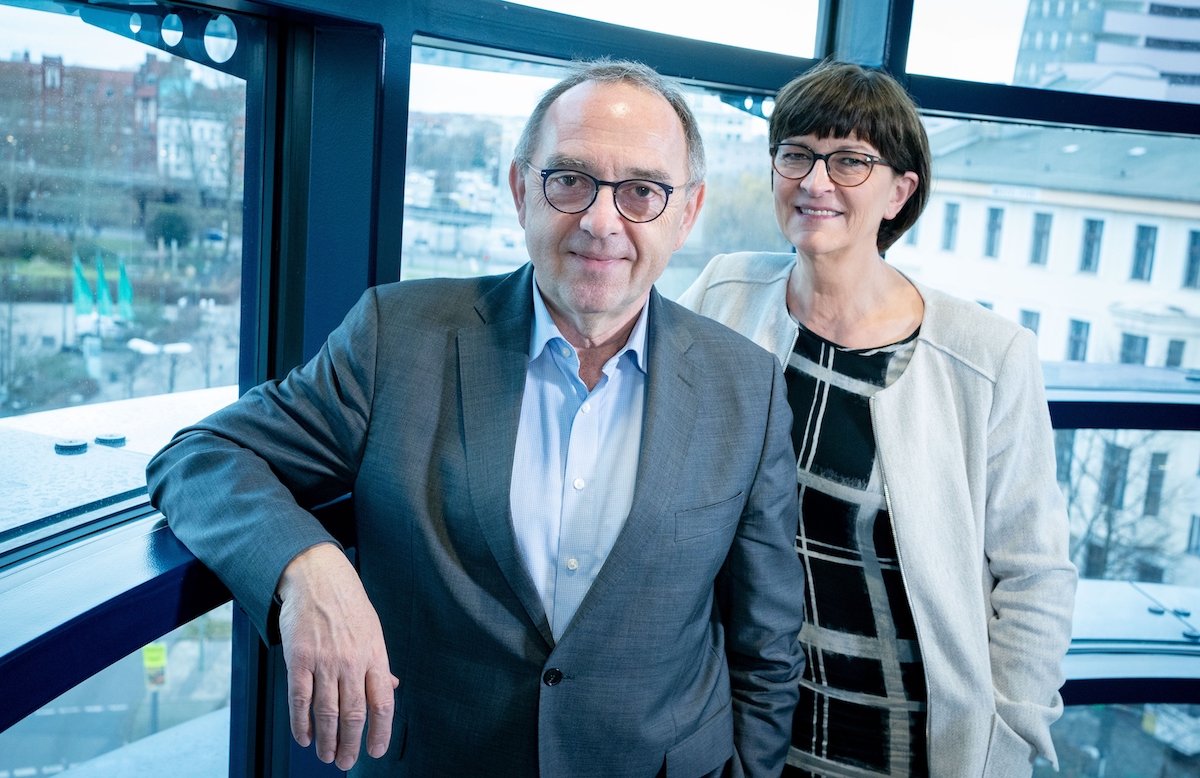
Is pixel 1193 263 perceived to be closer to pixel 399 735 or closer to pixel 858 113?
pixel 858 113

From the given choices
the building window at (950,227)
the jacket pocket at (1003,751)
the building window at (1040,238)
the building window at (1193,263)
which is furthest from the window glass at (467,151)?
the building window at (1193,263)

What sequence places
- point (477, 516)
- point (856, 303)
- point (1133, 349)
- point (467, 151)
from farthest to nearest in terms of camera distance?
point (1133, 349) < point (467, 151) < point (856, 303) < point (477, 516)

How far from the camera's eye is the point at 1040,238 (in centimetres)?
382

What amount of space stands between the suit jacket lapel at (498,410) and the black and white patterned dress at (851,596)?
2.43 ft

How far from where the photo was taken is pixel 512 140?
256 cm

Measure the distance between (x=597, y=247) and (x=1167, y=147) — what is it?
329 cm

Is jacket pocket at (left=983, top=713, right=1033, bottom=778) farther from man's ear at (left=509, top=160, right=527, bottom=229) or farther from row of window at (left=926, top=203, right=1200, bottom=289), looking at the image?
row of window at (left=926, top=203, right=1200, bottom=289)

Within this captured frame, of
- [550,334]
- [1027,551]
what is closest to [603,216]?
[550,334]

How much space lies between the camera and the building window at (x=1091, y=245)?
3848 millimetres

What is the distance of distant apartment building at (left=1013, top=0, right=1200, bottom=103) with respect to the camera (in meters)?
3.46

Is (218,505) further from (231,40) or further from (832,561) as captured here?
(832,561)

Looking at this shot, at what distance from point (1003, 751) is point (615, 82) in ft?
5.57

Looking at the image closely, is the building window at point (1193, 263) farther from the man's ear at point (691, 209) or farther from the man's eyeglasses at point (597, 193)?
the man's eyeglasses at point (597, 193)

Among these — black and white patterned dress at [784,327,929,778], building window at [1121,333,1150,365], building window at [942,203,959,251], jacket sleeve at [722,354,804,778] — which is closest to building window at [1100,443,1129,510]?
building window at [1121,333,1150,365]
